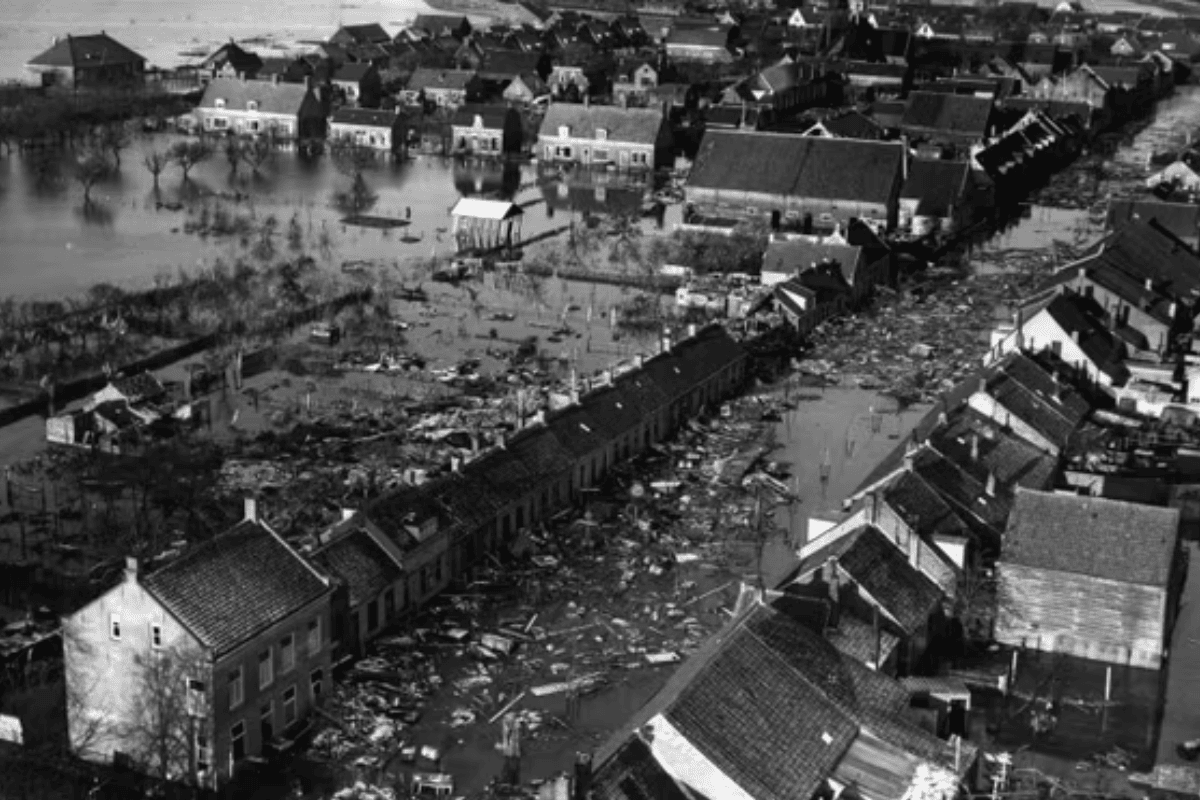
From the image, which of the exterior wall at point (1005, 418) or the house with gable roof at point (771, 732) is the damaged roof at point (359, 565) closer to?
the house with gable roof at point (771, 732)

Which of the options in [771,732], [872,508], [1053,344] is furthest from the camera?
[1053,344]

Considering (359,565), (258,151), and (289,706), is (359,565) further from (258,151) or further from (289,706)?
(258,151)

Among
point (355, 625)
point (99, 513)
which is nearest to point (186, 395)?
point (99, 513)

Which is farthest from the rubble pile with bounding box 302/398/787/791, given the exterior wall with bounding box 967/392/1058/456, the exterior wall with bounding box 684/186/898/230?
the exterior wall with bounding box 684/186/898/230

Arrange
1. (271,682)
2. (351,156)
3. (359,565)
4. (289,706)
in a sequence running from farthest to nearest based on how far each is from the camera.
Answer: (351,156)
(359,565)
(289,706)
(271,682)

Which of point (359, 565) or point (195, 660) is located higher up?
point (195, 660)

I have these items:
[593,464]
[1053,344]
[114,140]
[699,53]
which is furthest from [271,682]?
[699,53]

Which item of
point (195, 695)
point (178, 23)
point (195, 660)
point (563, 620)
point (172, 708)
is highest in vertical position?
point (178, 23)

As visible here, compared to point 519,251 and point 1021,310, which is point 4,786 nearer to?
point 1021,310
